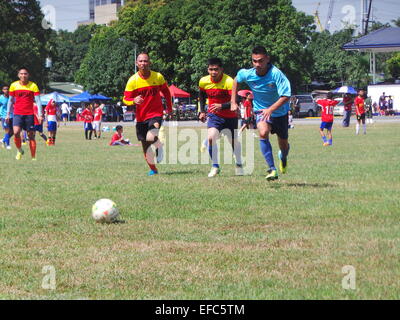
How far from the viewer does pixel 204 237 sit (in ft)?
24.1

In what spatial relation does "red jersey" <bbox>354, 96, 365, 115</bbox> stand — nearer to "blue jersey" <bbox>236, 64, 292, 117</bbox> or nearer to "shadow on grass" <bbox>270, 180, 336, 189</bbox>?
"shadow on grass" <bbox>270, 180, 336, 189</bbox>

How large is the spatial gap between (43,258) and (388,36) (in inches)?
2550

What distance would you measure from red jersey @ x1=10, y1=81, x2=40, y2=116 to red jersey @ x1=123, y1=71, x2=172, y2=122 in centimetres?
478

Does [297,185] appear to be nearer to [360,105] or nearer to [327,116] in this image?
[327,116]

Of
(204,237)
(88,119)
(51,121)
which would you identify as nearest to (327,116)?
(51,121)

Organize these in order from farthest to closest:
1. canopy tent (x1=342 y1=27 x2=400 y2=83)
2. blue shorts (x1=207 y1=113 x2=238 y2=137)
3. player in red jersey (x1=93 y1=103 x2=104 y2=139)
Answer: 1. canopy tent (x1=342 y1=27 x2=400 y2=83)
2. player in red jersey (x1=93 y1=103 x2=104 y2=139)
3. blue shorts (x1=207 y1=113 x2=238 y2=137)

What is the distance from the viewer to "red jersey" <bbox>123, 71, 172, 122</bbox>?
13.7 metres

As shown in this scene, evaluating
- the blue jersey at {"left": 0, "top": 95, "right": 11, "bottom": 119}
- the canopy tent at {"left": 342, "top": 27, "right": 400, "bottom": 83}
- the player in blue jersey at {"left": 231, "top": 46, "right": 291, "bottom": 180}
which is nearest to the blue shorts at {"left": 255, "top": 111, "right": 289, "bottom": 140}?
the player in blue jersey at {"left": 231, "top": 46, "right": 291, "bottom": 180}

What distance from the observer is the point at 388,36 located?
67.4 m

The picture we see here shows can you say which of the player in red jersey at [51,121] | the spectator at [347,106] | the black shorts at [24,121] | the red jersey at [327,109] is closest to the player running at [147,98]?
the black shorts at [24,121]

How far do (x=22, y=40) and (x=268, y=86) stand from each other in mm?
65575
